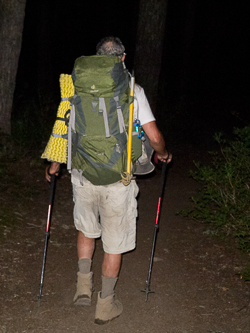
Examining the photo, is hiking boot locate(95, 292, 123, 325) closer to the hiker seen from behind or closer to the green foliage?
the hiker seen from behind

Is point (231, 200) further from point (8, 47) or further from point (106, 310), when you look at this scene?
point (8, 47)

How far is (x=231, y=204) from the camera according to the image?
225 inches

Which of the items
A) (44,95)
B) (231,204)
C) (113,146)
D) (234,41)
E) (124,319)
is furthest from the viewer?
(234,41)

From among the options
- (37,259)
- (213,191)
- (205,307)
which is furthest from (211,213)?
(37,259)

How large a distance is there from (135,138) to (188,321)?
5.74 ft

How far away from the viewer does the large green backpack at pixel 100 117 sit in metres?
3.24

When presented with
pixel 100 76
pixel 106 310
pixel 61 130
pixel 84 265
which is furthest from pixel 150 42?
pixel 106 310

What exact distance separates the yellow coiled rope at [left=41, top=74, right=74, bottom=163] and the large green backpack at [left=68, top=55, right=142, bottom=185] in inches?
5.8

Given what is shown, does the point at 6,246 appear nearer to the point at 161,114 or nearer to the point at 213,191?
the point at 213,191

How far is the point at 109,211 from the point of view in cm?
361

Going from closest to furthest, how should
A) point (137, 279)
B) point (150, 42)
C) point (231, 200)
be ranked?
point (137, 279) → point (231, 200) → point (150, 42)

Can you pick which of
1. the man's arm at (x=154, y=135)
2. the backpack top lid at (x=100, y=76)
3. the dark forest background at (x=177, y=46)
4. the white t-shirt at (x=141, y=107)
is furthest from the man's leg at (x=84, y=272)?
the dark forest background at (x=177, y=46)

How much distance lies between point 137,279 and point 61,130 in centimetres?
193

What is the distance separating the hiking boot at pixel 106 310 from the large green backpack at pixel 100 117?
3.64 ft
